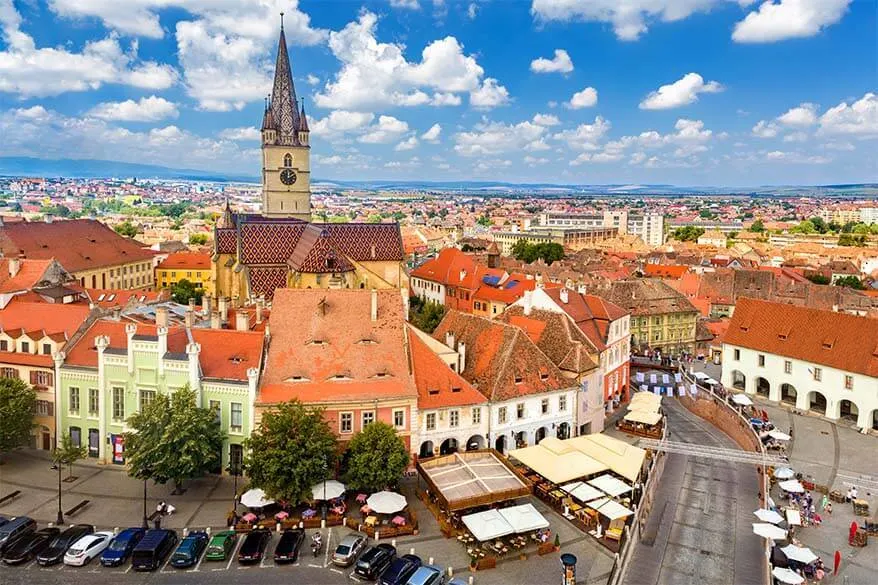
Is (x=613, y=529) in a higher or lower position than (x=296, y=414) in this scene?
lower

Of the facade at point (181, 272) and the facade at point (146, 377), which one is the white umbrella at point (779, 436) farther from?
the facade at point (181, 272)

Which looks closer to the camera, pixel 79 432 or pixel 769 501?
pixel 769 501

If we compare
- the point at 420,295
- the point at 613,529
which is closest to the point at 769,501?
the point at 613,529

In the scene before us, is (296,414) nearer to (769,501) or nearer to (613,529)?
(613,529)

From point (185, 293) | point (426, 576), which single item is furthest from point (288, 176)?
point (426, 576)

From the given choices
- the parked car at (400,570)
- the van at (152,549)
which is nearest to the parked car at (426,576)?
the parked car at (400,570)

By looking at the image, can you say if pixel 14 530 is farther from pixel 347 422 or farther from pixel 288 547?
pixel 347 422
